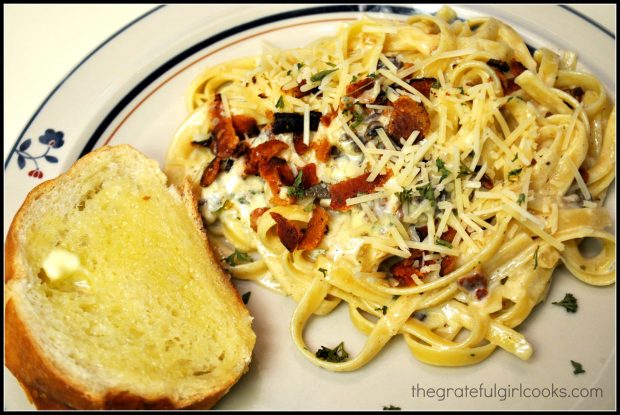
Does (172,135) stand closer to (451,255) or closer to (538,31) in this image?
(451,255)

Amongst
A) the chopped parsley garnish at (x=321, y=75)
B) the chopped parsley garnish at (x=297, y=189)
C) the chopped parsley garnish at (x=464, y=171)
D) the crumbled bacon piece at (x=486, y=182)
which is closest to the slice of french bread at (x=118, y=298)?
the chopped parsley garnish at (x=297, y=189)

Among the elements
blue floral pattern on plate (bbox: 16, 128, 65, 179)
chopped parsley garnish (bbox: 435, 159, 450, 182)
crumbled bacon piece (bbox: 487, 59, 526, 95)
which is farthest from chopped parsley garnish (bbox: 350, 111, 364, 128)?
blue floral pattern on plate (bbox: 16, 128, 65, 179)

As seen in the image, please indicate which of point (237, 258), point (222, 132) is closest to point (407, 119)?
point (222, 132)

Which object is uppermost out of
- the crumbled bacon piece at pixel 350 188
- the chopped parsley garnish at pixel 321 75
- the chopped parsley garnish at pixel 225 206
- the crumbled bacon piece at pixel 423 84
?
the chopped parsley garnish at pixel 321 75

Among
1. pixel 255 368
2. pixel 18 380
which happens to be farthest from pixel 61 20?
pixel 255 368

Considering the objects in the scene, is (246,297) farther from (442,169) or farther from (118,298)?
(442,169)

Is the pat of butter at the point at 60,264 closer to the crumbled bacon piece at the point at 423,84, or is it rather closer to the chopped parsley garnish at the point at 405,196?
the chopped parsley garnish at the point at 405,196

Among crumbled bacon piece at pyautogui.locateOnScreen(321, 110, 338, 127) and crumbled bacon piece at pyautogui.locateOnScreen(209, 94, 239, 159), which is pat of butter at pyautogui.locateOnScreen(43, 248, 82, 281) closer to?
crumbled bacon piece at pyautogui.locateOnScreen(209, 94, 239, 159)
